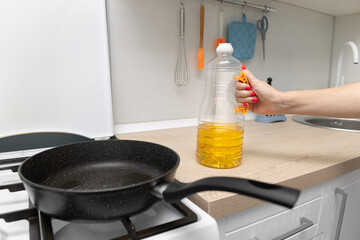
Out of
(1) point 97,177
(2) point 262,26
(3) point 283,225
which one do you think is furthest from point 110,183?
(2) point 262,26

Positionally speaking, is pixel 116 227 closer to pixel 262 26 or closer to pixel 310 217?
pixel 310 217

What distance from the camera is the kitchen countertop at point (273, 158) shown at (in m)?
0.50

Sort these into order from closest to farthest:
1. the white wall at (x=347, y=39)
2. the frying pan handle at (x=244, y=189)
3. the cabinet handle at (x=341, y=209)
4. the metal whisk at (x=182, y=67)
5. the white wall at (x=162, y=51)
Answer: the frying pan handle at (x=244, y=189)
the cabinet handle at (x=341, y=209)
the white wall at (x=162, y=51)
the metal whisk at (x=182, y=67)
the white wall at (x=347, y=39)

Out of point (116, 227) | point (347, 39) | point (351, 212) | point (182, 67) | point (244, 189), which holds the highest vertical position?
point (347, 39)

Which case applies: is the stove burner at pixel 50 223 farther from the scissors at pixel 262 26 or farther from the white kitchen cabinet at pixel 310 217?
the scissors at pixel 262 26

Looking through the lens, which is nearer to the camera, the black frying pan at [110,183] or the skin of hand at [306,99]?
the black frying pan at [110,183]

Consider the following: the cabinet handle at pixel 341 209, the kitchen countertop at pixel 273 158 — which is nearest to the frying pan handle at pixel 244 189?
the kitchen countertop at pixel 273 158

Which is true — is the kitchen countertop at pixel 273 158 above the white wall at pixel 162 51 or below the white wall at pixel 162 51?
below

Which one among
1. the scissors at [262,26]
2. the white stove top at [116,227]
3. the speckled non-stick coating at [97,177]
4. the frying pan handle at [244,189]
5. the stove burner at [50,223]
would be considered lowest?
the white stove top at [116,227]

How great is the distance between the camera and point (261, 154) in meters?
0.72

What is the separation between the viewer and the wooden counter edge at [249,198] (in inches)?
18.5

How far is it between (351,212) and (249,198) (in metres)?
0.54

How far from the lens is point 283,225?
61cm

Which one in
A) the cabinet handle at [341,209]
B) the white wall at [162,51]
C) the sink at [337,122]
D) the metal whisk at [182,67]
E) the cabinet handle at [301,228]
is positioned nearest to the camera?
the cabinet handle at [301,228]
